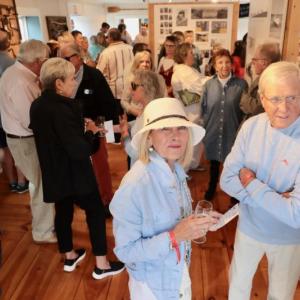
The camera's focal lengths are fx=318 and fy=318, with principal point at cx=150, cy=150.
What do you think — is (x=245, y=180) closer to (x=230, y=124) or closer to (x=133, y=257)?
(x=133, y=257)

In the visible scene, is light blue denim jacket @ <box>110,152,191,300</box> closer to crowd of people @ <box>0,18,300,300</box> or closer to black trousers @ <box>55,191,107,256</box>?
crowd of people @ <box>0,18,300,300</box>

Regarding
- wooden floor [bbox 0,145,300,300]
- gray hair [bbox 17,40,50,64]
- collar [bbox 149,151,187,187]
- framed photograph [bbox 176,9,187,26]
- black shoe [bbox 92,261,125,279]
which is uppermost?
framed photograph [bbox 176,9,187,26]

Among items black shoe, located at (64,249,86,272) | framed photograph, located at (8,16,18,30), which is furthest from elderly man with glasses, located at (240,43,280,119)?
framed photograph, located at (8,16,18,30)

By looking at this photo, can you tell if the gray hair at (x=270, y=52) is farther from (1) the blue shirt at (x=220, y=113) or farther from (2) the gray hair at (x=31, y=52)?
(2) the gray hair at (x=31, y=52)

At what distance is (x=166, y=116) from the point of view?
48.1 inches

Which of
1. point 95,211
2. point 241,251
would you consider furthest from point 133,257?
point 95,211

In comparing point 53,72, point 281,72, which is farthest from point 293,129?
point 53,72

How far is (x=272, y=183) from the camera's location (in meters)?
1.41

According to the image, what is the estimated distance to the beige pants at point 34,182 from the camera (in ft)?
8.30

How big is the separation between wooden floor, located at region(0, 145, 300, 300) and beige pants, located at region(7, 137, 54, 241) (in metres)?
0.14

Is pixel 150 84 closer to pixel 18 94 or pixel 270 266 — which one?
pixel 18 94

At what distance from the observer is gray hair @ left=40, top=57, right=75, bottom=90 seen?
1948 mm

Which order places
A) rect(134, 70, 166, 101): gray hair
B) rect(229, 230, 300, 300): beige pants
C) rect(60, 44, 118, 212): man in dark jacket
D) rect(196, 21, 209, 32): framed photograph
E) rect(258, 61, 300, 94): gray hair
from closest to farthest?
rect(258, 61, 300, 94): gray hair → rect(229, 230, 300, 300): beige pants → rect(134, 70, 166, 101): gray hair → rect(60, 44, 118, 212): man in dark jacket → rect(196, 21, 209, 32): framed photograph

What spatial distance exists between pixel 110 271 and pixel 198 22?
4.09 metres
